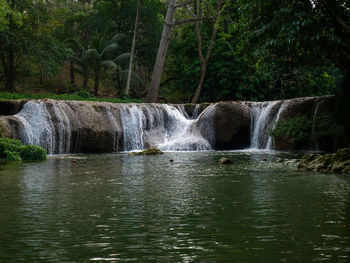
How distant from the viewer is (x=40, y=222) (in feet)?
18.5

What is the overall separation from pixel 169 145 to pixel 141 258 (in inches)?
757

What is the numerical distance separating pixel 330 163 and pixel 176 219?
6919 millimetres

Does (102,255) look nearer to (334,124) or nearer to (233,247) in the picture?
(233,247)

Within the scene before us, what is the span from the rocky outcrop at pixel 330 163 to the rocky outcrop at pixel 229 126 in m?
11.7

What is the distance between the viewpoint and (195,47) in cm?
3547

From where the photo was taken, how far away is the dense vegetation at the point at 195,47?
15.1 metres

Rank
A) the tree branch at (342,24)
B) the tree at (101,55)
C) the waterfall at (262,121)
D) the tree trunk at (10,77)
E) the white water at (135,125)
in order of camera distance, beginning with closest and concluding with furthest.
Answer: the tree branch at (342,24), the white water at (135,125), the waterfall at (262,121), the tree trunk at (10,77), the tree at (101,55)

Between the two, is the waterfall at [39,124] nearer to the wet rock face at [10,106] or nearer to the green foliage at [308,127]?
the wet rock face at [10,106]

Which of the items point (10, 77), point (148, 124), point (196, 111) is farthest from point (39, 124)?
point (10, 77)

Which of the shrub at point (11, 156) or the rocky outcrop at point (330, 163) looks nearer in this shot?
the rocky outcrop at point (330, 163)

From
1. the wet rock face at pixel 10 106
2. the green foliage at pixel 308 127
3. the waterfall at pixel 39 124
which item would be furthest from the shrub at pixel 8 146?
the green foliage at pixel 308 127

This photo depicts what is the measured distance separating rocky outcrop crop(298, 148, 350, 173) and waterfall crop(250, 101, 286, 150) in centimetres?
1063

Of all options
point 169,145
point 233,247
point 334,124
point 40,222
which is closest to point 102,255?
point 233,247

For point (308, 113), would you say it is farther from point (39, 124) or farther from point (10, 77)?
point (10, 77)
